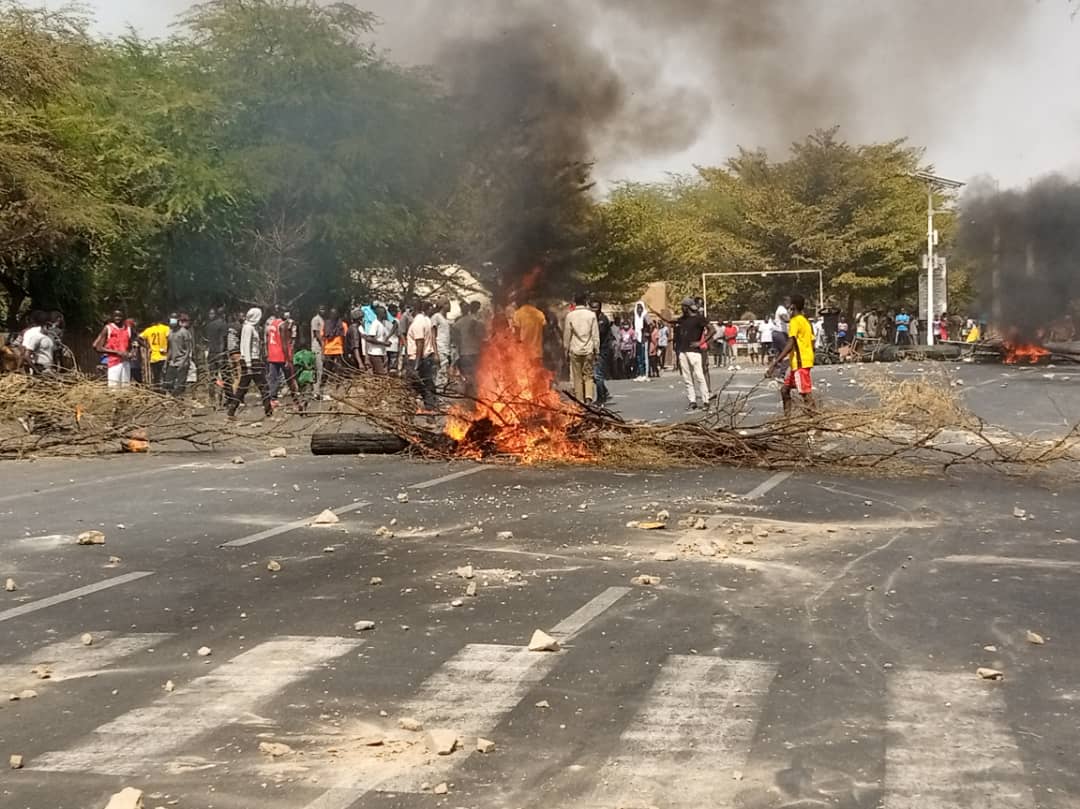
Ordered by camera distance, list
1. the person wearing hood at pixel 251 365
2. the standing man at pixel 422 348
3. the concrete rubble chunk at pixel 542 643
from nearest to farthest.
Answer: the concrete rubble chunk at pixel 542 643 → the standing man at pixel 422 348 → the person wearing hood at pixel 251 365

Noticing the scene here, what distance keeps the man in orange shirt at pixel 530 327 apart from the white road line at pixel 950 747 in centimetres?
972

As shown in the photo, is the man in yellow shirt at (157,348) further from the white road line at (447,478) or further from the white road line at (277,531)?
the white road line at (277,531)

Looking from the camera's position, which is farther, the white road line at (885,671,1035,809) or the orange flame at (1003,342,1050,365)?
the orange flame at (1003,342,1050,365)

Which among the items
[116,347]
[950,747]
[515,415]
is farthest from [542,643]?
[116,347]

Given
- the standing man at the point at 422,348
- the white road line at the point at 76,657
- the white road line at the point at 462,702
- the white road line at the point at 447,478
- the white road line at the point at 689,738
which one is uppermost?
the standing man at the point at 422,348

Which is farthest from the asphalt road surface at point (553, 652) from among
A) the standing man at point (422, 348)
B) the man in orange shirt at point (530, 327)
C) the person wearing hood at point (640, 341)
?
the person wearing hood at point (640, 341)

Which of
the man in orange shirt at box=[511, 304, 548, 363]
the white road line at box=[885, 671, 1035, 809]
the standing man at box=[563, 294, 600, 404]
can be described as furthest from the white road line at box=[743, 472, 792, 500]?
the standing man at box=[563, 294, 600, 404]

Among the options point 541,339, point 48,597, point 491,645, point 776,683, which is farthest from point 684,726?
point 541,339

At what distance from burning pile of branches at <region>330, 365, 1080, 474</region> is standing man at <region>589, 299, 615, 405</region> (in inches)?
183

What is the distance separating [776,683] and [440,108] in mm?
13573

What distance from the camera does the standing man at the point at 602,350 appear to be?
21672 mm

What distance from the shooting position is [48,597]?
770cm

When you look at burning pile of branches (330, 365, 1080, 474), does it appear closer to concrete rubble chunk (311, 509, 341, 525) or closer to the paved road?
the paved road

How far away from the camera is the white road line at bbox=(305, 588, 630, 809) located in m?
4.50
